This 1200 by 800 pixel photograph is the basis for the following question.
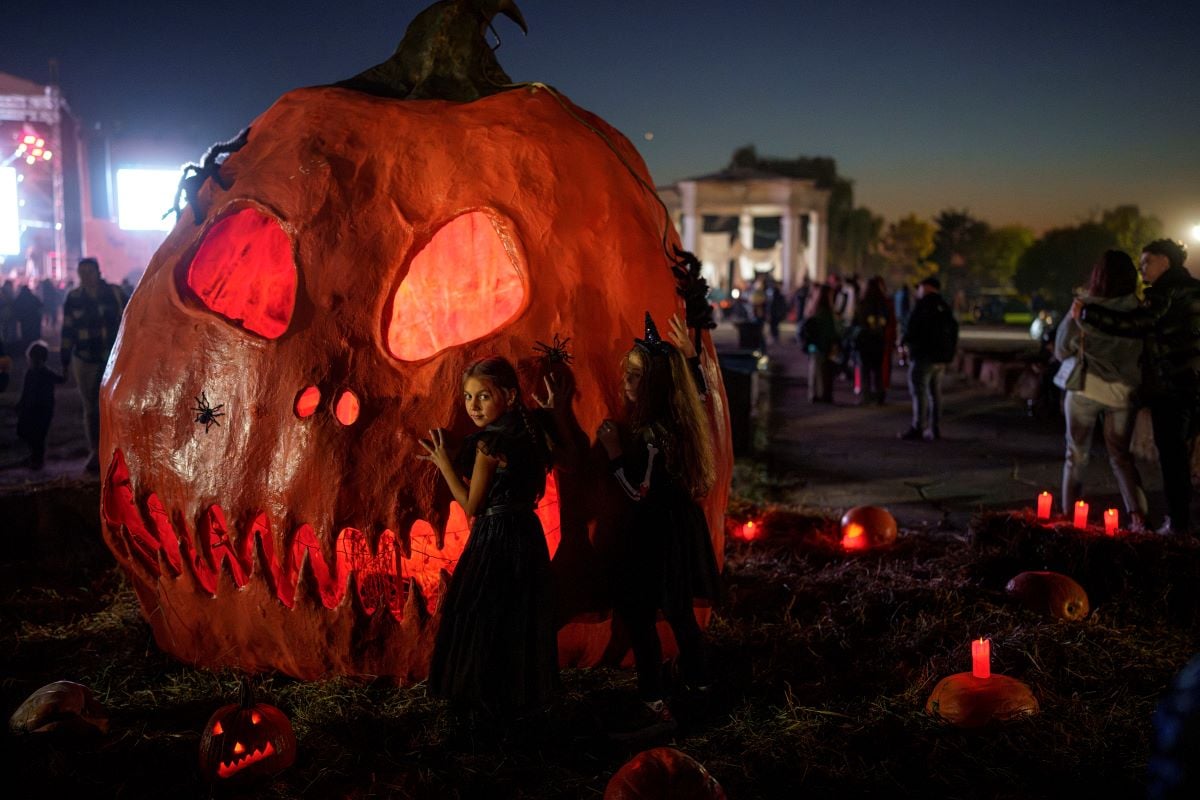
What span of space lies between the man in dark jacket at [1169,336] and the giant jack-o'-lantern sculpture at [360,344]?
3.43m

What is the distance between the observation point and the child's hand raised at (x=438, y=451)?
11.6ft

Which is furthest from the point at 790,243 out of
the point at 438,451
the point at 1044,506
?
the point at 438,451

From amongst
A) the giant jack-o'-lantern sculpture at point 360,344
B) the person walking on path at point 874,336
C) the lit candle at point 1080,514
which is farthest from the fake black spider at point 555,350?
Result: the person walking on path at point 874,336

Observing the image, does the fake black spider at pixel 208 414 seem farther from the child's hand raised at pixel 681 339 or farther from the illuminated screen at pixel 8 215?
the illuminated screen at pixel 8 215

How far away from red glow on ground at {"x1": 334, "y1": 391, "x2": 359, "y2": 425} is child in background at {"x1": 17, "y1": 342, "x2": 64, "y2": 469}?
6311 mm

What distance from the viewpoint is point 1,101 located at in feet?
120

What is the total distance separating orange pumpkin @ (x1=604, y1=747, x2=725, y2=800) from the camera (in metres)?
2.99

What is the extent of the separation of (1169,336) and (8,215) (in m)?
34.0

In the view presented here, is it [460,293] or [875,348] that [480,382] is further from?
[875,348]

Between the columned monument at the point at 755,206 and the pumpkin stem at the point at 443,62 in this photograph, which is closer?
the pumpkin stem at the point at 443,62

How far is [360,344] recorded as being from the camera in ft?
13.2

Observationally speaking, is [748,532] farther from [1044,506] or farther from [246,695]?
[246,695]

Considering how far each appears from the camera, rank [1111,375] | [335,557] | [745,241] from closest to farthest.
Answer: [335,557], [1111,375], [745,241]

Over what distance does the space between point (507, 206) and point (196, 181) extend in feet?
5.27
